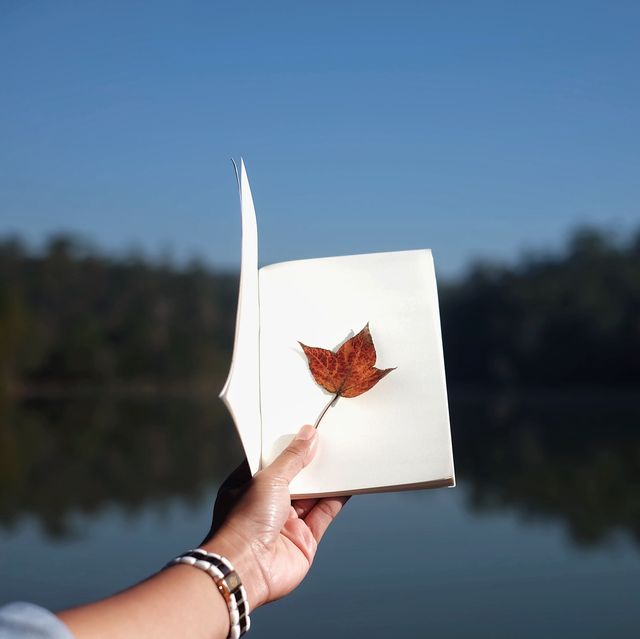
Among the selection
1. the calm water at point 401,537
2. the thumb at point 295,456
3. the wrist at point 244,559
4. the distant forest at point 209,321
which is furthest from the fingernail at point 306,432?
the distant forest at point 209,321

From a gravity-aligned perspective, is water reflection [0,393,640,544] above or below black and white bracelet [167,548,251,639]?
below

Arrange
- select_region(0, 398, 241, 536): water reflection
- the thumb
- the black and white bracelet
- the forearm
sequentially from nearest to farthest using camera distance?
A: the forearm
the black and white bracelet
the thumb
select_region(0, 398, 241, 536): water reflection

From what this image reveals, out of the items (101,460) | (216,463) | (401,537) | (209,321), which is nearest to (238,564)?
(401,537)

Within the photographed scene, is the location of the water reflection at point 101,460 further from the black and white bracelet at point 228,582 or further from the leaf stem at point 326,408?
the black and white bracelet at point 228,582

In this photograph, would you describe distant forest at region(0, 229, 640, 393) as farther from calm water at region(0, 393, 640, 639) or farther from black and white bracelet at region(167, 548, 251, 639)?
black and white bracelet at region(167, 548, 251, 639)

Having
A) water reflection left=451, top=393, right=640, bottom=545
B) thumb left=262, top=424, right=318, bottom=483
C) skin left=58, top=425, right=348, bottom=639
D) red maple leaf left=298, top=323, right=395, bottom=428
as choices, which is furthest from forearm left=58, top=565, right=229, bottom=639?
water reflection left=451, top=393, right=640, bottom=545

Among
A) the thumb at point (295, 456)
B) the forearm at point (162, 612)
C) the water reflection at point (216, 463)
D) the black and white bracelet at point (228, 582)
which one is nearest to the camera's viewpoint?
the forearm at point (162, 612)
